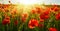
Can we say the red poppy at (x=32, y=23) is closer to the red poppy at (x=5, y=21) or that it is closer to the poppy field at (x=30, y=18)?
the poppy field at (x=30, y=18)

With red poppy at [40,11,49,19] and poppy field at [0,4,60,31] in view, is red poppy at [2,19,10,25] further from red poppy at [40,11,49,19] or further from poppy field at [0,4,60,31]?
red poppy at [40,11,49,19]

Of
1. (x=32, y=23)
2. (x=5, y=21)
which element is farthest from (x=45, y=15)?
(x=5, y=21)

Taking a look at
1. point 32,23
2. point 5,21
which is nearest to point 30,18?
point 32,23

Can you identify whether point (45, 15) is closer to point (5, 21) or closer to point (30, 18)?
point (30, 18)

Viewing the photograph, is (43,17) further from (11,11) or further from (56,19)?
(11,11)

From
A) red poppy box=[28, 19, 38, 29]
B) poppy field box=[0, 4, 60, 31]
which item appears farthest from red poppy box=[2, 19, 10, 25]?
red poppy box=[28, 19, 38, 29]

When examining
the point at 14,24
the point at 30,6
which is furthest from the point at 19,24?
the point at 30,6

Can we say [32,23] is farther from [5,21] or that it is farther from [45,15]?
[5,21]

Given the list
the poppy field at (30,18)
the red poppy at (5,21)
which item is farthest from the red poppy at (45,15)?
the red poppy at (5,21)
